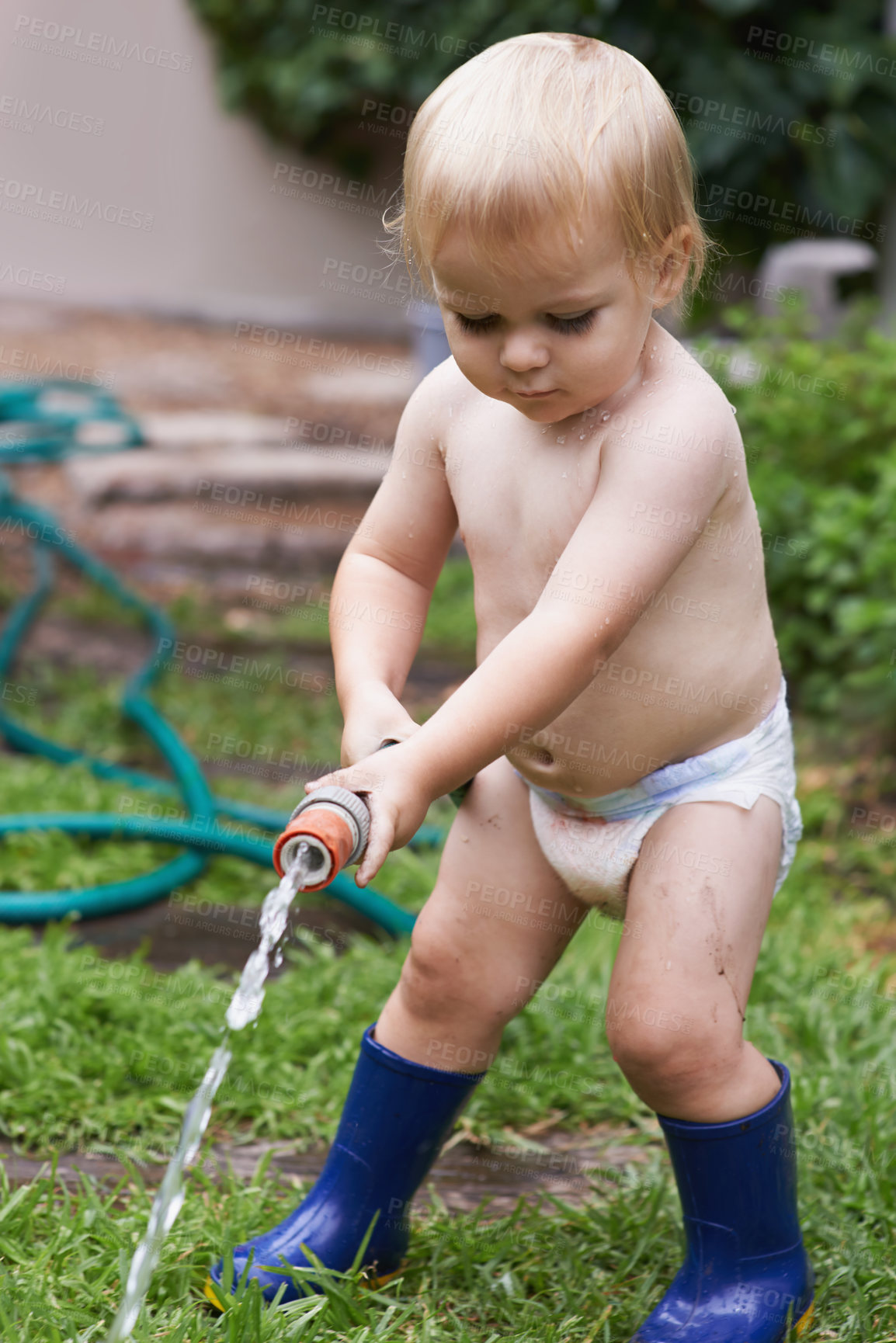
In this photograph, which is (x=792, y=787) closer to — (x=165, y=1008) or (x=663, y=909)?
(x=663, y=909)

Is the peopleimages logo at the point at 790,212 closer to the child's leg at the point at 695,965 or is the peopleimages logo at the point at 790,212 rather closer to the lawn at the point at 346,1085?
the lawn at the point at 346,1085

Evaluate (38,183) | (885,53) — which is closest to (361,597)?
(885,53)

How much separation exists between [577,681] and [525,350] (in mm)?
332

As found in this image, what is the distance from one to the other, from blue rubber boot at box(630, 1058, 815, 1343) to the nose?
2.87 ft

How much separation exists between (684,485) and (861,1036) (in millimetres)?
1351

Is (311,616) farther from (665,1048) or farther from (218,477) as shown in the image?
(665,1048)

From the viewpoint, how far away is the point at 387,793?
1303 millimetres

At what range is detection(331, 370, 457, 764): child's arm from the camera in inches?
64.0

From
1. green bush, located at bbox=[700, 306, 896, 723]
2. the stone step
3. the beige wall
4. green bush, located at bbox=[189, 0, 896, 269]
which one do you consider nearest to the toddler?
green bush, located at bbox=[700, 306, 896, 723]

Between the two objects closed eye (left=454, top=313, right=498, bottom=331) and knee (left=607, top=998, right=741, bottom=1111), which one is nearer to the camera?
Result: closed eye (left=454, top=313, right=498, bottom=331)

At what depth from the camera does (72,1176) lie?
6.45ft

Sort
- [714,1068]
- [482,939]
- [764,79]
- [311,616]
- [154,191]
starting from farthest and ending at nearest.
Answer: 1. [154,191]
2. [764,79]
3. [311,616]
4. [482,939]
5. [714,1068]

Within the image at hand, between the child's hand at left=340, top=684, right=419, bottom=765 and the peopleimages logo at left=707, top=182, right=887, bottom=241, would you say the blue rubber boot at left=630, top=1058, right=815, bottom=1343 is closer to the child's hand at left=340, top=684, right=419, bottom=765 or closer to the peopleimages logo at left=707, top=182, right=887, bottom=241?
the child's hand at left=340, top=684, right=419, bottom=765

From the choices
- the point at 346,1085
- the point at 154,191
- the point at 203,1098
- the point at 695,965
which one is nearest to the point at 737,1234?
the point at 695,965
